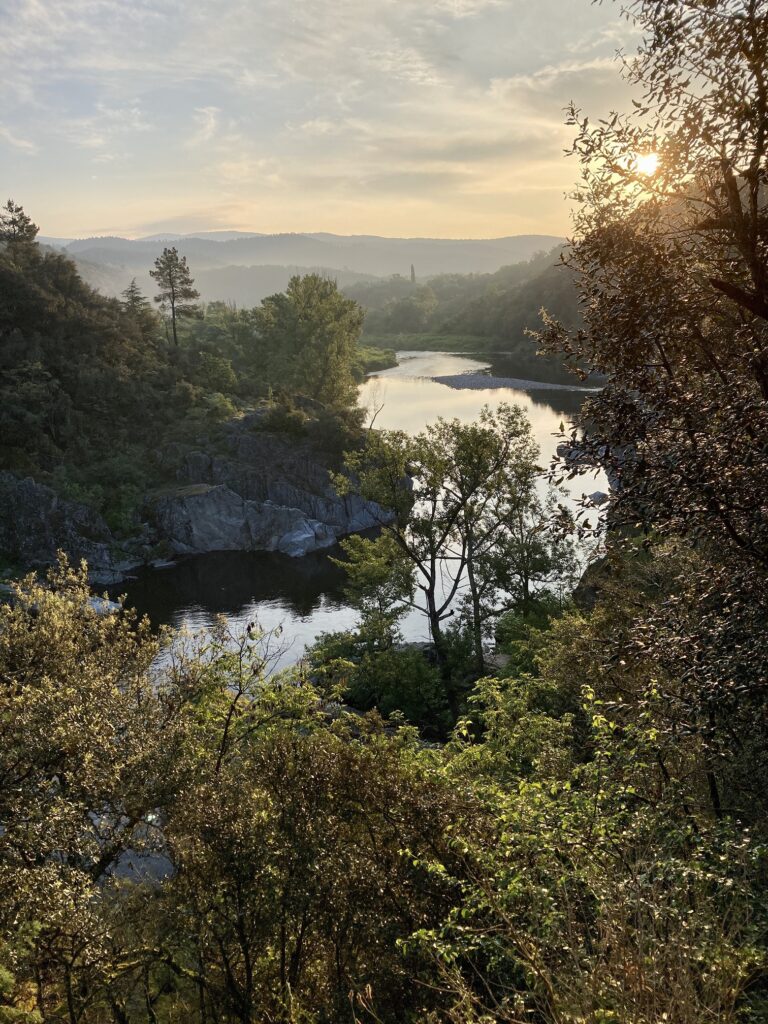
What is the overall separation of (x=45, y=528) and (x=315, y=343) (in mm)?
40098

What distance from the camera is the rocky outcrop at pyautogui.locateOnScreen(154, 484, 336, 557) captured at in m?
58.2

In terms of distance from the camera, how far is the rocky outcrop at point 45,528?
52.7 meters

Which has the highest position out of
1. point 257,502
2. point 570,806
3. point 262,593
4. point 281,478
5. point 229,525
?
point 570,806

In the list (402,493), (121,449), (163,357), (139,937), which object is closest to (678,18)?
(139,937)

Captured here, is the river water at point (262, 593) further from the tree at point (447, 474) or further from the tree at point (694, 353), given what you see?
the tree at point (694, 353)

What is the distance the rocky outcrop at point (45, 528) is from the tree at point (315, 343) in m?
31.6

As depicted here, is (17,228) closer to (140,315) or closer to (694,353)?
(140,315)

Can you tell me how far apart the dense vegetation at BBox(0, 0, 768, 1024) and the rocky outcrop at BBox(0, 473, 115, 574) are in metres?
41.9

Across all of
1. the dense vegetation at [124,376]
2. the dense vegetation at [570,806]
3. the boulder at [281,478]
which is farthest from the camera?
the boulder at [281,478]

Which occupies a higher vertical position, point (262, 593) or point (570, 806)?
point (570, 806)

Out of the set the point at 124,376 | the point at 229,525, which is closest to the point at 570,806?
the point at 229,525

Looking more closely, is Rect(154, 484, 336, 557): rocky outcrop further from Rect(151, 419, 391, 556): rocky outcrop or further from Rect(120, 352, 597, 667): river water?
Rect(120, 352, 597, 667): river water

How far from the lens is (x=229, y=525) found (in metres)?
59.3

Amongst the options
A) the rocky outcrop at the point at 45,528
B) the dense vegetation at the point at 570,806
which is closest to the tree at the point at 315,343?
the rocky outcrop at the point at 45,528
